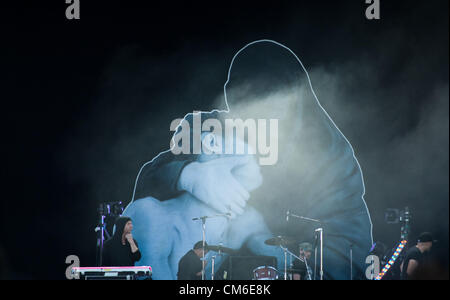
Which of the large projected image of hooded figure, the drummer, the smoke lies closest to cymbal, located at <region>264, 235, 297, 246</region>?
the drummer

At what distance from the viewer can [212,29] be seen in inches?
309

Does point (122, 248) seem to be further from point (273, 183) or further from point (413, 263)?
point (413, 263)

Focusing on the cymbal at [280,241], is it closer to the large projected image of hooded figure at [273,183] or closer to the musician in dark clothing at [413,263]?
the large projected image of hooded figure at [273,183]

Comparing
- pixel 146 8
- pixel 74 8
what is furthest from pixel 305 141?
pixel 74 8

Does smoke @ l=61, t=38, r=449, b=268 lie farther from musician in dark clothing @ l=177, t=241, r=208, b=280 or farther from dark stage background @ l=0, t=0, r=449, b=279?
musician in dark clothing @ l=177, t=241, r=208, b=280

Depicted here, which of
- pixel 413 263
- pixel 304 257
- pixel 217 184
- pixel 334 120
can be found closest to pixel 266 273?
pixel 304 257

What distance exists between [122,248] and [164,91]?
2286 millimetres

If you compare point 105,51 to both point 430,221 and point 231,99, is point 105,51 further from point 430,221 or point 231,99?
point 430,221

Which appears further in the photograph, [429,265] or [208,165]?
[208,165]

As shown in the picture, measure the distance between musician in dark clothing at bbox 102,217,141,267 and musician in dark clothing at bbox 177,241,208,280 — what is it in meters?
0.66

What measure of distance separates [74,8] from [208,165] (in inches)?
115

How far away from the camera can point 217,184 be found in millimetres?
7605

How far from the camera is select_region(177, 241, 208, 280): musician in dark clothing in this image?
7.11 meters

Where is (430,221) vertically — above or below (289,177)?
below
